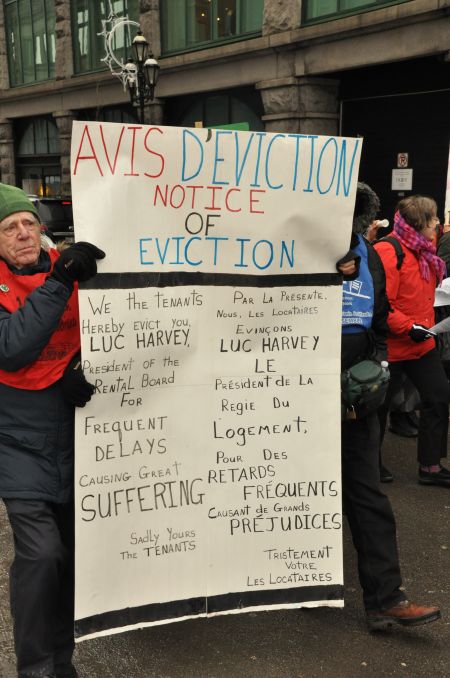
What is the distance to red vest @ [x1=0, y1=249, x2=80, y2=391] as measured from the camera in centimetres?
239

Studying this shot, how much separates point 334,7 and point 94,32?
349 inches

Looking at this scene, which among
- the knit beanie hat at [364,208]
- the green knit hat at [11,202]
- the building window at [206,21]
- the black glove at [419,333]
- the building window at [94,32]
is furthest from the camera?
the building window at [94,32]

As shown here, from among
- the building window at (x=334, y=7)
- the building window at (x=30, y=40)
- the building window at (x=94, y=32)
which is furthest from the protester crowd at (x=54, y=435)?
the building window at (x=30, y=40)

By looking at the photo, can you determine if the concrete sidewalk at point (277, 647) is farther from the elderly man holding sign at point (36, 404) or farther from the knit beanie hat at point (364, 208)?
the knit beanie hat at point (364, 208)

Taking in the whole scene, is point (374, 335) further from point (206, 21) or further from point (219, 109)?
point (206, 21)

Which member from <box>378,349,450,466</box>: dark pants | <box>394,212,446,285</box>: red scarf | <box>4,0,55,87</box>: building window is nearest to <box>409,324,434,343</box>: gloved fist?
<box>378,349,450,466</box>: dark pants

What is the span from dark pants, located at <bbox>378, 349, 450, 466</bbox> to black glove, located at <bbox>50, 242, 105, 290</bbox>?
2.66 m

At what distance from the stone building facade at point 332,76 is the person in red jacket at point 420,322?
6.78 meters

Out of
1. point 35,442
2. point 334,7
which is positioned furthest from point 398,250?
point 334,7

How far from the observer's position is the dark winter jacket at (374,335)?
3.17 metres

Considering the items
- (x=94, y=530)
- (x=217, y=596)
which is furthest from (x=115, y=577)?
(x=217, y=596)

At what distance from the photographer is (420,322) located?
15.0 ft

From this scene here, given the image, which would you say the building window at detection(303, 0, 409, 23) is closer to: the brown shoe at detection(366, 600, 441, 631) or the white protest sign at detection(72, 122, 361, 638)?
the white protest sign at detection(72, 122, 361, 638)

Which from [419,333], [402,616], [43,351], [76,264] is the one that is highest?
[76,264]
